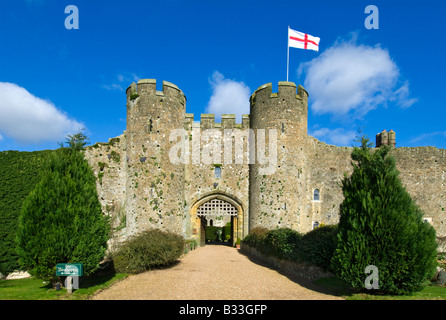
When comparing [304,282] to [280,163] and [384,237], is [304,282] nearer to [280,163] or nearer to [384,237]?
[384,237]

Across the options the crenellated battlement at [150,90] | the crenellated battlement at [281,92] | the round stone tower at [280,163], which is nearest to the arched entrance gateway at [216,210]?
the round stone tower at [280,163]

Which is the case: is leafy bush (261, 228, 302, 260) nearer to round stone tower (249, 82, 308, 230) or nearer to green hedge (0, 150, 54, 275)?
round stone tower (249, 82, 308, 230)

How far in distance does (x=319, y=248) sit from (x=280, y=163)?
29.1ft

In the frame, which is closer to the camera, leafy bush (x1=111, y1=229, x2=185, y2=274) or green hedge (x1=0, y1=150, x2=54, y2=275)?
leafy bush (x1=111, y1=229, x2=185, y2=274)

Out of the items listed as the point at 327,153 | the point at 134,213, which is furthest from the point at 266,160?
the point at 134,213

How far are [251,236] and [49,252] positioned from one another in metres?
12.4

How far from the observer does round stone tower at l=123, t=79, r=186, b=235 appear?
18.2 meters

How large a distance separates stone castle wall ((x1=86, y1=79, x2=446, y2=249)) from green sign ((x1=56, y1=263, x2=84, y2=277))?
365 inches

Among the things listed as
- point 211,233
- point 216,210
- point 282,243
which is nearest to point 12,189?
point 216,210

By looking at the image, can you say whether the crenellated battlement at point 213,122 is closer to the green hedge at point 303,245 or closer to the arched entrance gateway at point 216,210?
the arched entrance gateway at point 216,210

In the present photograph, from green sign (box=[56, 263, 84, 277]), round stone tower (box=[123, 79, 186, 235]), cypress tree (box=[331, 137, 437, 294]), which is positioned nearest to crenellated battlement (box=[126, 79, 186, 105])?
round stone tower (box=[123, 79, 186, 235])
